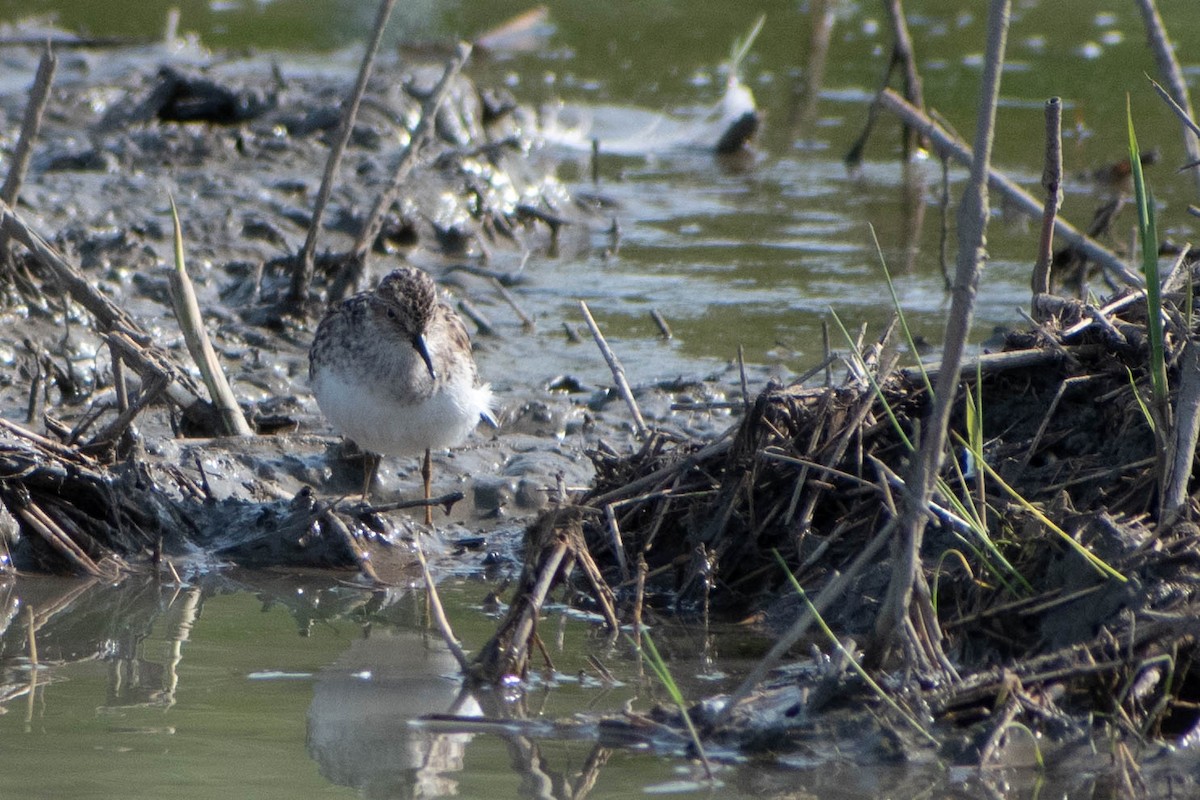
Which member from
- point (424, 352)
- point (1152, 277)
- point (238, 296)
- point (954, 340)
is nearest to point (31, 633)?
point (424, 352)

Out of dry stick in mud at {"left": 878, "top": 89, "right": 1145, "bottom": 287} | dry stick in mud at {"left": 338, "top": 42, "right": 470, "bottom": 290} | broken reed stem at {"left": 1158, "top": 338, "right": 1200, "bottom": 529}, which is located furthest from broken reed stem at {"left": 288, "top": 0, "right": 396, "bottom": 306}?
broken reed stem at {"left": 1158, "top": 338, "right": 1200, "bottom": 529}

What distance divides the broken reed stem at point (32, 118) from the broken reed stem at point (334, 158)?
1346mm

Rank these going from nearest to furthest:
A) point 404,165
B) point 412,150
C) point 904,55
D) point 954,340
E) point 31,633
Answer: point 954,340 < point 31,633 < point 412,150 < point 404,165 < point 904,55

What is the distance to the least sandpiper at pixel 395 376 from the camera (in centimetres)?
631

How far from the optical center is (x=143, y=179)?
10.7m

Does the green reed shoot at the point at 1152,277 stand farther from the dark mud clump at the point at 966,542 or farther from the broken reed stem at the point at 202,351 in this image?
the broken reed stem at the point at 202,351

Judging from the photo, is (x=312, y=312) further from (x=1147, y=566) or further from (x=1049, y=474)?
(x=1147, y=566)

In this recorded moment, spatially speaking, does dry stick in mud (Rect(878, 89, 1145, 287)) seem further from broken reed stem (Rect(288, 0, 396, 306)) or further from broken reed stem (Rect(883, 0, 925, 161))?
broken reed stem (Rect(883, 0, 925, 161))

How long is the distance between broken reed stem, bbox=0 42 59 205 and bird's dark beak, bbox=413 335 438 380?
7.04ft

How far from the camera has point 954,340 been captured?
3707mm

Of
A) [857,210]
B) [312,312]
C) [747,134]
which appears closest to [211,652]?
[312,312]

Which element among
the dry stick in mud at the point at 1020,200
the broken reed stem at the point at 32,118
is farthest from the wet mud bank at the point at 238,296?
the dry stick in mud at the point at 1020,200

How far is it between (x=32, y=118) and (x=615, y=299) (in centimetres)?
377

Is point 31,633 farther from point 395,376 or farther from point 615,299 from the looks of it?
point 615,299
